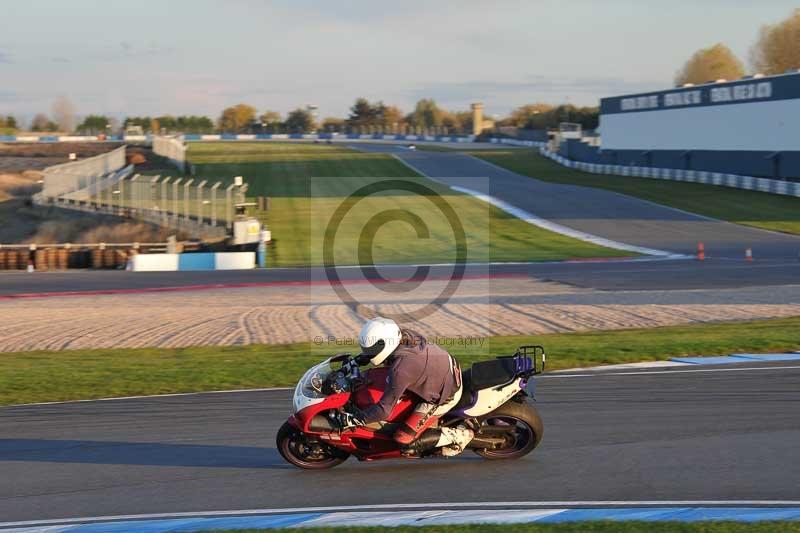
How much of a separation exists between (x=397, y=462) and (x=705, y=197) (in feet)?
151

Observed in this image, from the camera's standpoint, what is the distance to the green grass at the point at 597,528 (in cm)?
655

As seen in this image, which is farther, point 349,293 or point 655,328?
point 349,293

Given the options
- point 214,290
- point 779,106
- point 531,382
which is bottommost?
point 214,290

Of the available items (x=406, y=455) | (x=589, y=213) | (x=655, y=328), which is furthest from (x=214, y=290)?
(x=589, y=213)

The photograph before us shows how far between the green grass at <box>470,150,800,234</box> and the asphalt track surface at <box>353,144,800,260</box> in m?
1.26

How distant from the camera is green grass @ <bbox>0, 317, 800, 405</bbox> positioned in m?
13.3

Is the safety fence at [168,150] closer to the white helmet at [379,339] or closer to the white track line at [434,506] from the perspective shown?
the white helmet at [379,339]

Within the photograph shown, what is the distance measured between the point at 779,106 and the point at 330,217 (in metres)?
29.3

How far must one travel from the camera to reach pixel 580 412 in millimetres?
10734

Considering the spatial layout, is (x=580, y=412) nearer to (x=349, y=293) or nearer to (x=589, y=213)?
(x=349, y=293)

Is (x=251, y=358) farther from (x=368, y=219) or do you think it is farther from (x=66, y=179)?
(x=368, y=219)

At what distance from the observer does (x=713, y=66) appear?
409ft

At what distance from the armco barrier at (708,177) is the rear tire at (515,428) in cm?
4520

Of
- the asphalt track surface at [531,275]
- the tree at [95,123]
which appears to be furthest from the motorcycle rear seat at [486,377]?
the tree at [95,123]
